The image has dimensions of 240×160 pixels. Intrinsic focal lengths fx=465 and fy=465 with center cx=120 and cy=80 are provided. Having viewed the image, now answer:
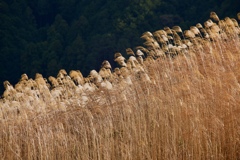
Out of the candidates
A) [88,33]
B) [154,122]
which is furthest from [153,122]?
[88,33]

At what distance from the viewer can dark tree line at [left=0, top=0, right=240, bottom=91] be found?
37156 millimetres

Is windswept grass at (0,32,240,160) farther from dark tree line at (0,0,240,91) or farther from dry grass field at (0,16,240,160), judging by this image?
dark tree line at (0,0,240,91)

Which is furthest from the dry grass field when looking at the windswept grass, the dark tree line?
the dark tree line

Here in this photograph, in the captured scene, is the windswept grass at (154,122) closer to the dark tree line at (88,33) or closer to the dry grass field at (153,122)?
the dry grass field at (153,122)

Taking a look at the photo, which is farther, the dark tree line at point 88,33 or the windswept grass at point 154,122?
the dark tree line at point 88,33

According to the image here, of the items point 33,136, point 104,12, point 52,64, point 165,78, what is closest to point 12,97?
point 33,136

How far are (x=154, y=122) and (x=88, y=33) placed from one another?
132 ft

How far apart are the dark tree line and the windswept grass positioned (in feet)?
89.9

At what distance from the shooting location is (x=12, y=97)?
5.62 meters

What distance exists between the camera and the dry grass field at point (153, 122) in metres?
3.88

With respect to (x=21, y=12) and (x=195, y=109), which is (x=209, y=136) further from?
(x=21, y=12)

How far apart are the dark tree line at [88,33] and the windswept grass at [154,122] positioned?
89.9ft

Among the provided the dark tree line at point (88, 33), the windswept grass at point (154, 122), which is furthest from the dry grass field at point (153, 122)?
the dark tree line at point (88, 33)

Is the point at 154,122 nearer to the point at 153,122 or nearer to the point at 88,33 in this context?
the point at 153,122
